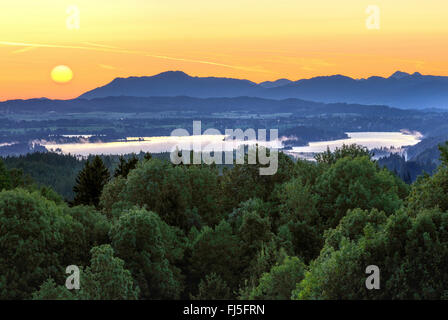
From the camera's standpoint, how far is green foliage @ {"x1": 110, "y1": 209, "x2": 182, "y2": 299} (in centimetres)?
4303

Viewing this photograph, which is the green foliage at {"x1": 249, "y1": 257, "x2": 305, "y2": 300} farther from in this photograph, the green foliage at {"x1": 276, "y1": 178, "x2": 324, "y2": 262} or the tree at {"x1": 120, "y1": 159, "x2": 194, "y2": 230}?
the tree at {"x1": 120, "y1": 159, "x2": 194, "y2": 230}

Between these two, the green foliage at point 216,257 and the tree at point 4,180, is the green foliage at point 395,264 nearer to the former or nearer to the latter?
the green foliage at point 216,257

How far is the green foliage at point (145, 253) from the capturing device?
1694 inches

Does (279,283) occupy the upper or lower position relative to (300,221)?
upper

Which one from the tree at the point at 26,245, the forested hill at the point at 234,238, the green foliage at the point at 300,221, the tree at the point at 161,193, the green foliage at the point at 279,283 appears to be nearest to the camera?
the forested hill at the point at 234,238

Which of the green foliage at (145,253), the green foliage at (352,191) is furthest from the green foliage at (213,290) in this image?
the green foliage at (352,191)

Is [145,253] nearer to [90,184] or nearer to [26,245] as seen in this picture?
[26,245]

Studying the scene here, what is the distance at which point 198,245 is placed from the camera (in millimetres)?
50438

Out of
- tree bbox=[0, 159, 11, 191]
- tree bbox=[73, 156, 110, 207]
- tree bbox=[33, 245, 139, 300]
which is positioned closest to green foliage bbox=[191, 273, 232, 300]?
tree bbox=[33, 245, 139, 300]

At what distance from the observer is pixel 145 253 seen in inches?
1713

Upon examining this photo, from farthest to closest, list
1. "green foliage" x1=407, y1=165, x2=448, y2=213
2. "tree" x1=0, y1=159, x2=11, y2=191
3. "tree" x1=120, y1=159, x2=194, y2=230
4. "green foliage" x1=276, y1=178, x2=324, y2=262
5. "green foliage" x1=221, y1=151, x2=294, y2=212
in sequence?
"tree" x1=0, y1=159, x2=11, y2=191, "green foliage" x1=221, y1=151, x2=294, y2=212, "tree" x1=120, y1=159, x2=194, y2=230, "green foliage" x1=276, y1=178, x2=324, y2=262, "green foliage" x1=407, y1=165, x2=448, y2=213

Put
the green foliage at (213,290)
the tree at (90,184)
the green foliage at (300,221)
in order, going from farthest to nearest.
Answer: the tree at (90,184) < the green foliage at (300,221) < the green foliage at (213,290)

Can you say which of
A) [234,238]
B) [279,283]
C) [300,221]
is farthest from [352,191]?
[279,283]
